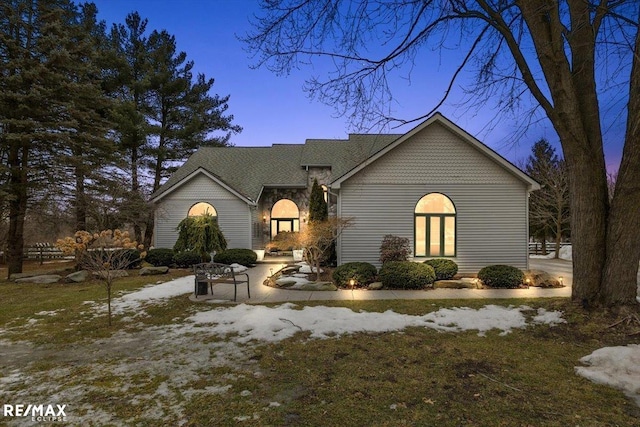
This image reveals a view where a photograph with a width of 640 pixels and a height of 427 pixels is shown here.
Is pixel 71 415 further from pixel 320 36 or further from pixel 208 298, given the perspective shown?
pixel 320 36

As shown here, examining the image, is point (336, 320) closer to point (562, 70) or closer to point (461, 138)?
point (562, 70)

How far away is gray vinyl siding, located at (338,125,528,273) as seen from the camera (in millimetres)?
12281

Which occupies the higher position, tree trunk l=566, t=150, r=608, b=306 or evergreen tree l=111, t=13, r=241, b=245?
evergreen tree l=111, t=13, r=241, b=245

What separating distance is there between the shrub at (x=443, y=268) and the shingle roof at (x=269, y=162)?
8390 millimetres

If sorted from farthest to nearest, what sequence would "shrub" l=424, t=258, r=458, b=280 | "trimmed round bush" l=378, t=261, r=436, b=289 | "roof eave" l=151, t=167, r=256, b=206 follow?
"roof eave" l=151, t=167, r=256, b=206 → "shrub" l=424, t=258, r=458, b=280 → "trimmed round bush" l=378, t=261, r=436, b=289

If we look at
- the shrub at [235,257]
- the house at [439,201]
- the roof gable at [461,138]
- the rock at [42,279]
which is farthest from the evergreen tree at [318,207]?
the rock at [42,279]

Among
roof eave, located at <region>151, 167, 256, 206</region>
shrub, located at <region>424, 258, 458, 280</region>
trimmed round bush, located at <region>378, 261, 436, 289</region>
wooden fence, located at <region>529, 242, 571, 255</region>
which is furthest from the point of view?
wooden fence, located at <region>529, 242, 571, 255</region>

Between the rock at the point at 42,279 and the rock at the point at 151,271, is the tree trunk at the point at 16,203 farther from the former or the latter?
the rock at the point at 151,271

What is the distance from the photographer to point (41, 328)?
20.5 feet

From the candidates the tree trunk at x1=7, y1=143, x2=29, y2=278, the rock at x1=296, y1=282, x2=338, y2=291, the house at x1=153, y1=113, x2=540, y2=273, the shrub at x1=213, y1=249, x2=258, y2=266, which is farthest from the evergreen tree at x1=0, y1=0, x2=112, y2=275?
the house at x1=153, y1=113, x2=540, y2=273

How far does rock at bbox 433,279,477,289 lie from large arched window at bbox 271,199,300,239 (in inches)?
434

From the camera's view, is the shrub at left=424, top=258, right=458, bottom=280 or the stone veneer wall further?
the stone veneer wall

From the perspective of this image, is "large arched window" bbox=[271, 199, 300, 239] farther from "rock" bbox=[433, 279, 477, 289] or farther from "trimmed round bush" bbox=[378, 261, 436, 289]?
"rock" bbox=[433, 279, 477, 289]

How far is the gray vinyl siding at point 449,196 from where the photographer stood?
40.3 feet
